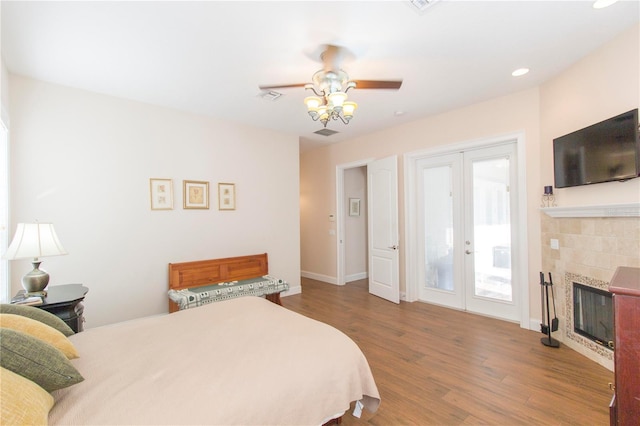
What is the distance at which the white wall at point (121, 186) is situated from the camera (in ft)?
10.0

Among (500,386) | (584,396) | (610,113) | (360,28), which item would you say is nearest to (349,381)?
(500,386)

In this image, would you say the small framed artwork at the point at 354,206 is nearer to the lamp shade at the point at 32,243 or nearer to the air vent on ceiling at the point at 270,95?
the air vent on ceiling at the point at 270,95

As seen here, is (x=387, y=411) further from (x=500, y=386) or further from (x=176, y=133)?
(x=176, y=133)

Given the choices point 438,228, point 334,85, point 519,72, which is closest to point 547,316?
point 438,228

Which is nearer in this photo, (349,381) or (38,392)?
(38,392)

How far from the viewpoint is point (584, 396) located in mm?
2139

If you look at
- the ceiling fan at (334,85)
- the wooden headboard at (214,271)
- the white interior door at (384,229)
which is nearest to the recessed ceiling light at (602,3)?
the ceiling fan at (334,85)

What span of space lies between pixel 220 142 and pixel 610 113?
14.5ft

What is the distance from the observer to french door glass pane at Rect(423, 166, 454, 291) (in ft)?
14.0

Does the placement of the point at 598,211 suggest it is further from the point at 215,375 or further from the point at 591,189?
the point at 215,375

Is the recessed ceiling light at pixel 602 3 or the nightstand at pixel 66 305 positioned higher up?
the recessed ceiling light at pixel 602 3

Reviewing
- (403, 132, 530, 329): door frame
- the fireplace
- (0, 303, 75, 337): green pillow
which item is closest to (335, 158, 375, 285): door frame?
(403, 132, 530, 329): door frame

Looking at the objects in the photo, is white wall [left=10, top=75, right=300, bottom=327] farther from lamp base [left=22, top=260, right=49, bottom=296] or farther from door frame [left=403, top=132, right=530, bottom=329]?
door frame [left=403, top=132, right=530, bottom=329]

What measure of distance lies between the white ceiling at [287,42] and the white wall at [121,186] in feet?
1.27
